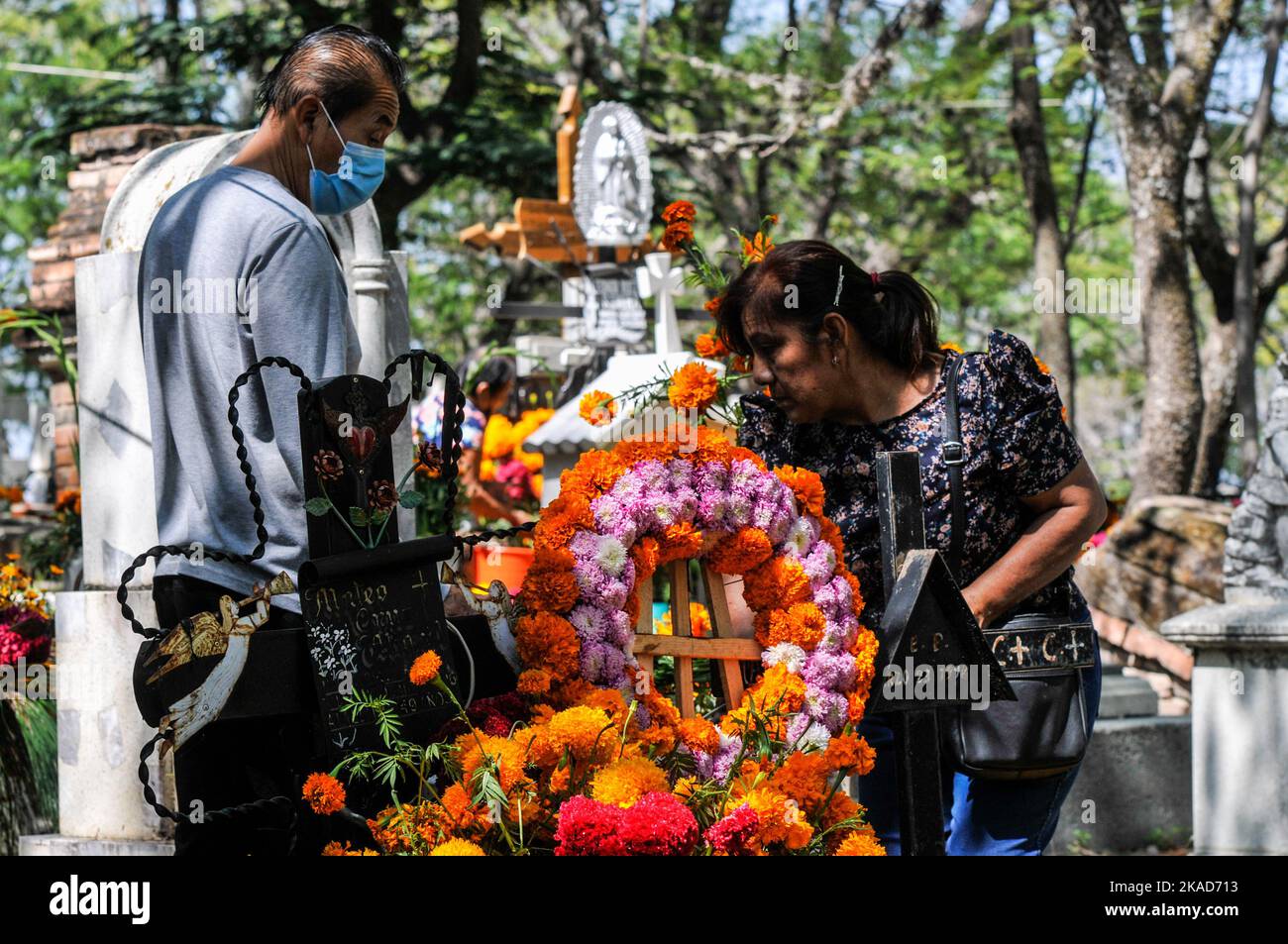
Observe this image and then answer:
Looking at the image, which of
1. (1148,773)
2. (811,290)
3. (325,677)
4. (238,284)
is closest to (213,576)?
(325,677)

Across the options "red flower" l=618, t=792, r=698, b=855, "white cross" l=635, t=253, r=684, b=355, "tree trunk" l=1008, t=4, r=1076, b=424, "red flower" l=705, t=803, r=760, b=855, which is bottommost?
"red flower" l=705, t=803, r=760, b=855

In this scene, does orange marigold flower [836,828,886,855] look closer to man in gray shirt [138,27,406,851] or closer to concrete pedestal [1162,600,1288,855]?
man in gray shirt [138,27,406,851]

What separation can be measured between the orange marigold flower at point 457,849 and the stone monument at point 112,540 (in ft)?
5.85

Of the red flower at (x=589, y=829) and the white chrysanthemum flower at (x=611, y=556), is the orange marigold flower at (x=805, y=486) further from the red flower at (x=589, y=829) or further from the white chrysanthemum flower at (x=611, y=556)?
the red flower at (x=589, y=829)

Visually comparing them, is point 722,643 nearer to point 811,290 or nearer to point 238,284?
point 811,290

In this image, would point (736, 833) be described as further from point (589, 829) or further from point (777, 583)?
point (777, 583)

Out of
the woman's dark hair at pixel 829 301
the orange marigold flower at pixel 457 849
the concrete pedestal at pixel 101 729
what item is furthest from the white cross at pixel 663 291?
the orange marigold flower at pixel 457 849

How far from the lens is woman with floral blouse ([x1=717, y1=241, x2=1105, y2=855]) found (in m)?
3.09

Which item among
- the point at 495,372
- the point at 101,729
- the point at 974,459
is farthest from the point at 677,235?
the point at 495,372

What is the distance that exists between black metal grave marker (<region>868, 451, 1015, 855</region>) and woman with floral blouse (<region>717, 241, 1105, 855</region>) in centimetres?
27

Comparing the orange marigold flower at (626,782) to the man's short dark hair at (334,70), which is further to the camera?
the man's short dark hair at (334,70)

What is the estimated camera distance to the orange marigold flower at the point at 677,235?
3.56 m

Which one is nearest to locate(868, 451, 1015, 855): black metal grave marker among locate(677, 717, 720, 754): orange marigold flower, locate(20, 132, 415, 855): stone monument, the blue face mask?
locate(677, 717, 720, 754): orange marigold flower

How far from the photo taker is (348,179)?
2955mm
